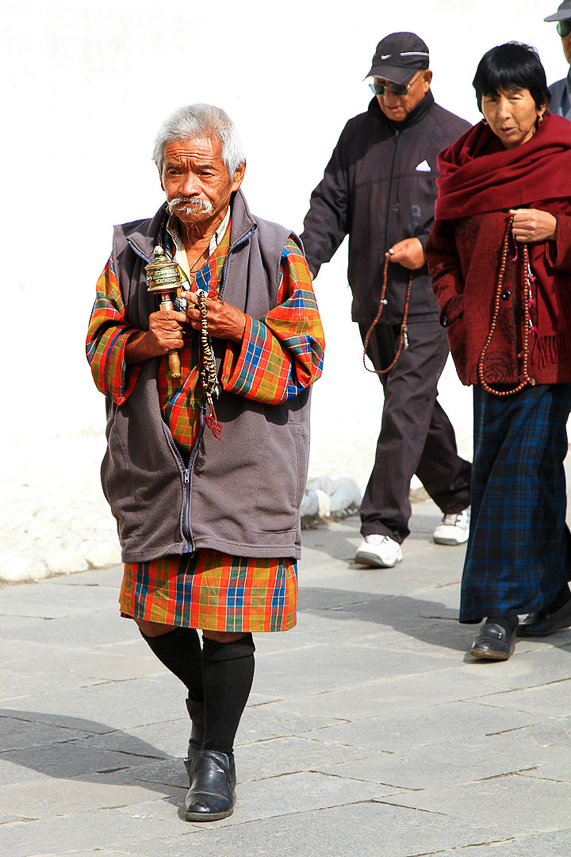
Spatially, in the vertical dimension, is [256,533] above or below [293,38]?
below

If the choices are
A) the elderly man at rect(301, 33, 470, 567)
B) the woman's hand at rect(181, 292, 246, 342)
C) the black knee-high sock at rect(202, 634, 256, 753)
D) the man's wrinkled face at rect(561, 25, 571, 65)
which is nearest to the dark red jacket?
the man's wrinkled face at rect(561, 25, 571, 65)

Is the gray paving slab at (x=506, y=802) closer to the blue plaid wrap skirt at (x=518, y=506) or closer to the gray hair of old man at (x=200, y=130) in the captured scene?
the blue plaid wrap skirt at (x=518, y=506)

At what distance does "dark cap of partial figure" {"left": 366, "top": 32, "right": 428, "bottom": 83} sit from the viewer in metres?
5.91

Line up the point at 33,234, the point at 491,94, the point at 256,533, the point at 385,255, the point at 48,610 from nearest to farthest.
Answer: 1. the point at 256,533
2. the point at 491,94
3. the point at 48,610
4. the point at 385,255
5. the point at 33,234

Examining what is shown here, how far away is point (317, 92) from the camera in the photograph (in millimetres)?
10055

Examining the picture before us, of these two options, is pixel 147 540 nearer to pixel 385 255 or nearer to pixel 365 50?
pixel 385 255

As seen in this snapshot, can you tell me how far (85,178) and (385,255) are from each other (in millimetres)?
4189

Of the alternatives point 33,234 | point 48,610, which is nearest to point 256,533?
point 48,610

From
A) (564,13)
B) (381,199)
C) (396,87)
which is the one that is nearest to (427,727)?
(564,13)

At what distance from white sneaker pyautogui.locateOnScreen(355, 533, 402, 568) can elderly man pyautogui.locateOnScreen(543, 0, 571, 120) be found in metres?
2.13

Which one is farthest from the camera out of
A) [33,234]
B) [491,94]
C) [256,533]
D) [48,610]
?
[33,234]

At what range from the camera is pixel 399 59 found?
5941mm

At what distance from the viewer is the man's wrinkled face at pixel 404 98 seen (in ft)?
19.6

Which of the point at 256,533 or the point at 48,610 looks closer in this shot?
the point at 256,533
